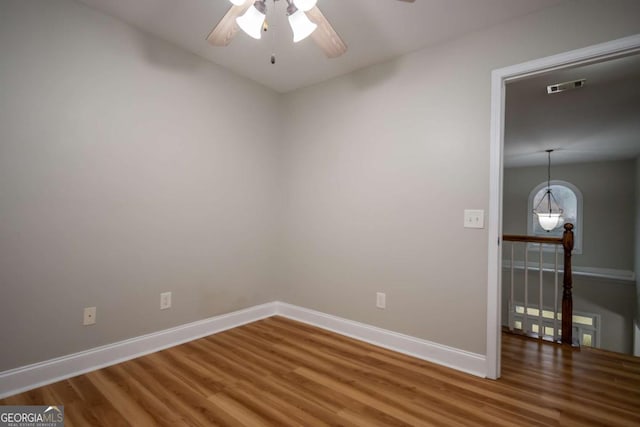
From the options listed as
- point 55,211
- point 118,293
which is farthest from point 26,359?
point 55,211

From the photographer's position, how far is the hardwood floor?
5.31ft

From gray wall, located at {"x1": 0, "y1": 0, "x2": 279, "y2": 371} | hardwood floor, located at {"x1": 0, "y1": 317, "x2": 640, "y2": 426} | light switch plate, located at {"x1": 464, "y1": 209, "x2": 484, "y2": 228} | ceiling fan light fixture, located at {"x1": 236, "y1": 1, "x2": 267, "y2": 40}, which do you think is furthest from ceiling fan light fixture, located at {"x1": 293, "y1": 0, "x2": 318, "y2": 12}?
hardwood floor, located at {"x1": 0, "y1": 317, "x2": 640, "y2": 426}

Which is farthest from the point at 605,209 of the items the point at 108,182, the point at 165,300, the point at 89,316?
the point at 89,316

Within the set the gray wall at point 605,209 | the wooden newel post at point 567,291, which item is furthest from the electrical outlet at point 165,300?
the gray wall at point 605,209

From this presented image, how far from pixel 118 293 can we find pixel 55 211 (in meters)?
0.68

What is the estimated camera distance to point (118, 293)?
2.18 m

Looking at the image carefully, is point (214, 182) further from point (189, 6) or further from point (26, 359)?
point (26, 359)

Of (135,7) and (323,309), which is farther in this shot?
(323,309)

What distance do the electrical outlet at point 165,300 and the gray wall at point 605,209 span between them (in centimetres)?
830

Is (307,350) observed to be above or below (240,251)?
below

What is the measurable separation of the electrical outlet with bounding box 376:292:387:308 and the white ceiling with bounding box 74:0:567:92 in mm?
2011

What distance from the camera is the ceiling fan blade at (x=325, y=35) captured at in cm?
159

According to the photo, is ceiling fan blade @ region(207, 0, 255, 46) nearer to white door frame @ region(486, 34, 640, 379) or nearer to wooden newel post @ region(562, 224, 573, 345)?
white door frame @ region(486, 34, 640, 379)

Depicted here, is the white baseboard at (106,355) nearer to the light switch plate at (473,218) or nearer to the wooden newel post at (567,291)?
the light switch plate at (473,218)
